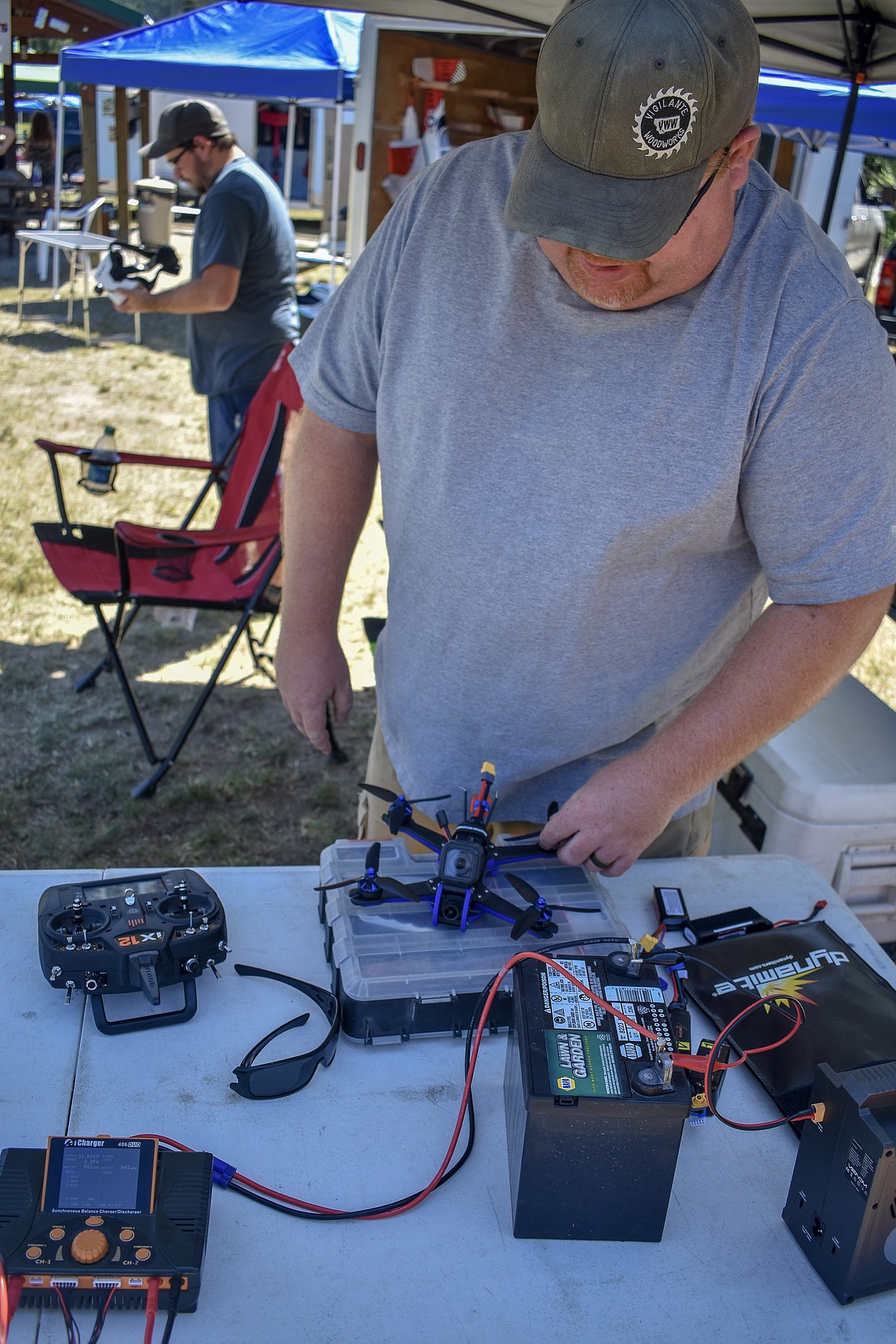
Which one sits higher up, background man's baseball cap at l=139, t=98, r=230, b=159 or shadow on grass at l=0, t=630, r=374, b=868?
background man's baseball cap at l=139, t=98, r=230, b=159

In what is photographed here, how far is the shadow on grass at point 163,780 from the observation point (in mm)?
3375

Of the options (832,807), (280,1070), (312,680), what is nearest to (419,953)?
(280,1070)

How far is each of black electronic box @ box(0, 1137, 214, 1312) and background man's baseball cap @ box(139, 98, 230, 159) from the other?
4.44 metres

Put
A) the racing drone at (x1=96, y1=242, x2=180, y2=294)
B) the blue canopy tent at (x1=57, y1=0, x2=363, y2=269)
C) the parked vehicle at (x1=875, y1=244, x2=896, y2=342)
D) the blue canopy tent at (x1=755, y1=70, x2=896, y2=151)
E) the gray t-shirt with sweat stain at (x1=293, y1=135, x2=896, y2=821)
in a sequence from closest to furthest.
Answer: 1. the gray t-shirt with sweat stain at (x1=293, y1=135, x2=896, y2=821)
2. the racing drone at (x1=96, y1=242, x2=180, y2=294)
3. the blue canopy tent at (x1=755, y1=70, x2=896, y2=151)
4. the parked vehicle at (x1=875, y1=244, x2=896, y2=342)
5. the blue canopy tent at (x1=57, y1=0, x2=363, y2=269)

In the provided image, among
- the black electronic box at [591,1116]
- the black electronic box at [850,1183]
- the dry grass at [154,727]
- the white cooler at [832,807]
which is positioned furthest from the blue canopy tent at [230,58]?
A: the black electronic box at [850,1183]

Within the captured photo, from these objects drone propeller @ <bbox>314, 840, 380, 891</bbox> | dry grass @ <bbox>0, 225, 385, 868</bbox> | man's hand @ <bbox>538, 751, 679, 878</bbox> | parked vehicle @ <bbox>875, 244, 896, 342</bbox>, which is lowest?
dry grass @ <bbox>0, 225, 385, 868</bbox>

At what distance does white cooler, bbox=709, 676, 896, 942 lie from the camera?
7.63 ft

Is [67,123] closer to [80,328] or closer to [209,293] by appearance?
[80,328]

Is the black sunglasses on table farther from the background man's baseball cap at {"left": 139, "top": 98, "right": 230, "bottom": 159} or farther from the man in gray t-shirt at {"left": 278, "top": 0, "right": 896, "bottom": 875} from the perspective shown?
the background man's baseball cap at {"left": 139, "top": 98, "right": 230, "bottom": 159}

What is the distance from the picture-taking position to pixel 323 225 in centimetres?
1578

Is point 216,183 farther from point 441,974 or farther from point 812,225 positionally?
point 441,974

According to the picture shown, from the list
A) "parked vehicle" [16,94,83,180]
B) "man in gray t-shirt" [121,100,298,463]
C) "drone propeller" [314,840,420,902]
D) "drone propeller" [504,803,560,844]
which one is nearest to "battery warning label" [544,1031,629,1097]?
"drone propeller" [314,840,420,902]

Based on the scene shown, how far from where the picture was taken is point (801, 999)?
1391 millimetres

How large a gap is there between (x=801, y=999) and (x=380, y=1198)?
583 millimetres
